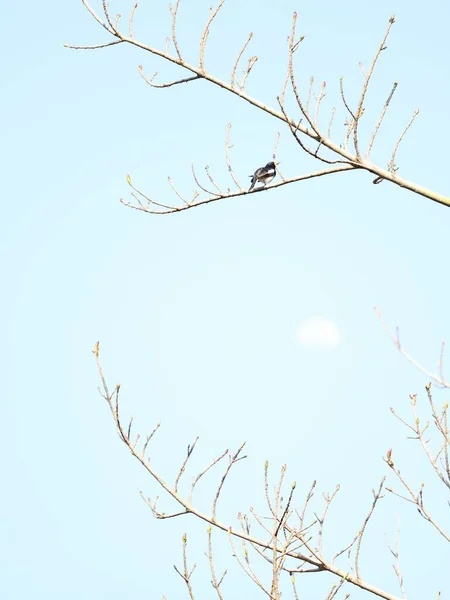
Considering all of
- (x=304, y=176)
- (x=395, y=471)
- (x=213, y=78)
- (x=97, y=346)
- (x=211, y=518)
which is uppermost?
(x=213, y=78)

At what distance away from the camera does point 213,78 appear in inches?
173

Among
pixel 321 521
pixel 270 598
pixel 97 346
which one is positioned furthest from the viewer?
pixel 321 521

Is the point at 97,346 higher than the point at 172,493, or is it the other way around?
the point at 97,346

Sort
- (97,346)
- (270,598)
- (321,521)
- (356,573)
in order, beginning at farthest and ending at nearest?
→ 1. (321,521)
2. (356,573)
3. (97,346)
4. (270,598)

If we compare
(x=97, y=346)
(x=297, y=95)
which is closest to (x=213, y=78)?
(x=297, y=95)

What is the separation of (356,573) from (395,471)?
728 mm

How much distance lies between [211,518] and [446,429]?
5.18 feet

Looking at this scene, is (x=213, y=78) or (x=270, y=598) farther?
(x=213, y=78)

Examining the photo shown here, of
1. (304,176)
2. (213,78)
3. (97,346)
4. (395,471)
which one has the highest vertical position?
(213,78)

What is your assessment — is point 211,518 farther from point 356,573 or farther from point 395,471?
point 395,471

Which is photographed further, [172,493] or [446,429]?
[446,429]

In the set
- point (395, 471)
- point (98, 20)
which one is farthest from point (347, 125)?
point (395, 471)

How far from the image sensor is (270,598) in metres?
3.59

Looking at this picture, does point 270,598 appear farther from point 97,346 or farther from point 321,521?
point 97,346
